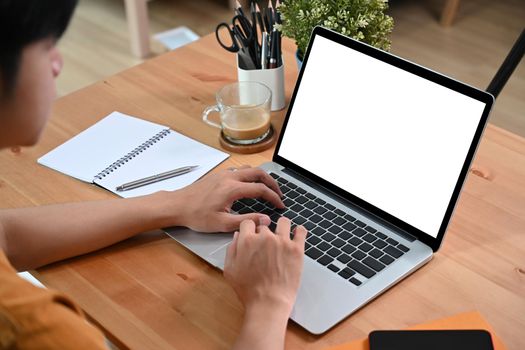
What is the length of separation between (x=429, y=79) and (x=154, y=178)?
500 millimetres

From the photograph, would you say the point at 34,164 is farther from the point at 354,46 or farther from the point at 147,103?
the point at 354,46

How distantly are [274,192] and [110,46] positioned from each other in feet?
7.59

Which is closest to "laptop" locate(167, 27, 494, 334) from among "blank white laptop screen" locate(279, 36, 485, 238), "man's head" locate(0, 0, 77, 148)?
"blank white laptop screen" locate(279, 36, 485, 238)

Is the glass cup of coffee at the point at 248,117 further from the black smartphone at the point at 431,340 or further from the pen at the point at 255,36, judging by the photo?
the black smartphone at the point at 431,340

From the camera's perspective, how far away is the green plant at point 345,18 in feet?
4.07

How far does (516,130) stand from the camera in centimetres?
260

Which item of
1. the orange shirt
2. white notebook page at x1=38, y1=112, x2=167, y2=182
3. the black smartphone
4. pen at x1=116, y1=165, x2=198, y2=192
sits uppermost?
the orange shirt

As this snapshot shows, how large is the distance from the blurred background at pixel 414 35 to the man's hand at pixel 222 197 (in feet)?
5.87

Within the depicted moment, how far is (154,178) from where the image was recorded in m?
1.23

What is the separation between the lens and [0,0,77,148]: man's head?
66 centimetres

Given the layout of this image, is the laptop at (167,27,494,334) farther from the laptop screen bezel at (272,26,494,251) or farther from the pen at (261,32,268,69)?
the pen at (261,32,268,69)

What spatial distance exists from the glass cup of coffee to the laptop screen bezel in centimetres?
8

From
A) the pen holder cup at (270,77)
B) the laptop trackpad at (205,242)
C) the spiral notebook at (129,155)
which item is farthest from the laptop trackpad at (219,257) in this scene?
the pen holder cup at (270,77)

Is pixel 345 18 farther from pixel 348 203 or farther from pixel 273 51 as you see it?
pixel 348 203
